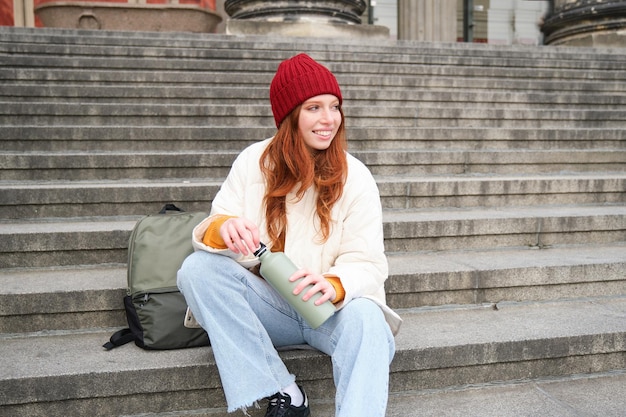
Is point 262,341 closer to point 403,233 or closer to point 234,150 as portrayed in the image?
point 403,233

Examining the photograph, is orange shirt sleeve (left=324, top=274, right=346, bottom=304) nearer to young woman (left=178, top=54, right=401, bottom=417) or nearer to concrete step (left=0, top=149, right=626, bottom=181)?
young woman (left=178, top=54, right=401, bottom=417)

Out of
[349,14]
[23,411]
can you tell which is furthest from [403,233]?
[349,14]

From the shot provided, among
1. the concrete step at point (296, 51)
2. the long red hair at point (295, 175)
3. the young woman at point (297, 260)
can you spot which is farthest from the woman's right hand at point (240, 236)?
the concrete step at point (296, 51)

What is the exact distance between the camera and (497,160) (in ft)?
15.6

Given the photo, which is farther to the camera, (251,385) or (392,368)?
(392,368)

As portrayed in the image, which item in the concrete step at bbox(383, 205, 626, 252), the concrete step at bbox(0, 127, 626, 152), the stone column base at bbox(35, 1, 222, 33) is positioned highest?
the stone column base at bbox(35, 1, 222, 33)

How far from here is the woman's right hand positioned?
2.05 metres

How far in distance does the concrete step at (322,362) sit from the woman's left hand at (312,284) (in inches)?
19.4

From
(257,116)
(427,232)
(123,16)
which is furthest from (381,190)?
(123,16)

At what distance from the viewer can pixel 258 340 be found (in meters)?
2.07

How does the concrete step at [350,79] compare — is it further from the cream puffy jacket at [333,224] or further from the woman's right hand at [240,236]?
the woman's right hand at [240,236]

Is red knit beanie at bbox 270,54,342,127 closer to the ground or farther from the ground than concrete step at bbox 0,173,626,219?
farther from the ground

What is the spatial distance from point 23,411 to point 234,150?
2717 millimetres

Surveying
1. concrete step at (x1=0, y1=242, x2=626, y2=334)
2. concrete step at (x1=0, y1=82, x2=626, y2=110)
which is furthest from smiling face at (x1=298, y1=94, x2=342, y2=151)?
concrete step at (x1=0, y1=82, x2=626, y2=110)
